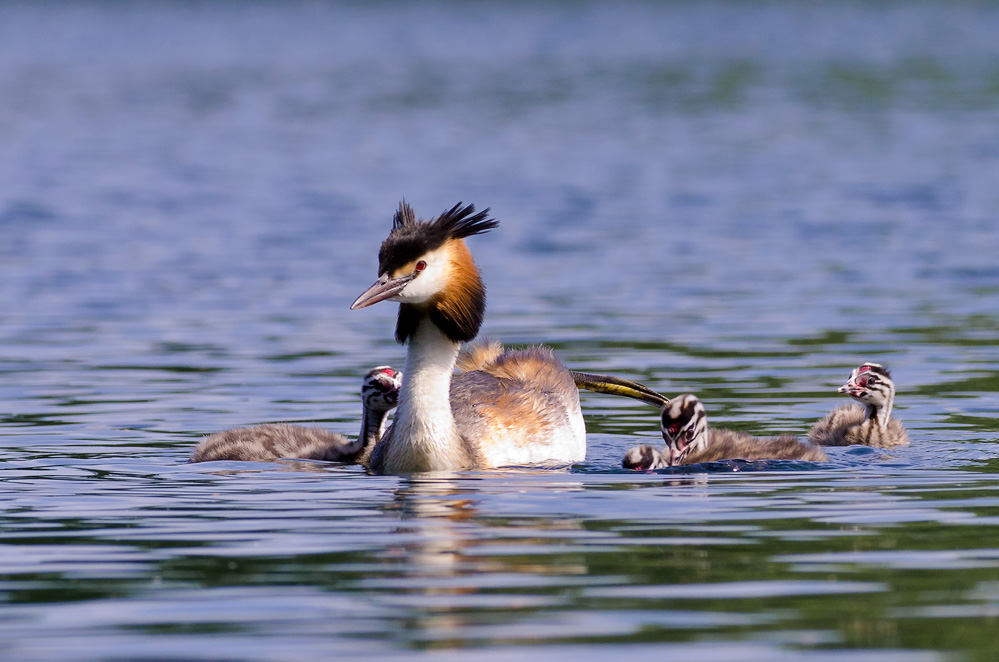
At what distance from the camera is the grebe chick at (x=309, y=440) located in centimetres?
1366

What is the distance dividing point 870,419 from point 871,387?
0.77ft

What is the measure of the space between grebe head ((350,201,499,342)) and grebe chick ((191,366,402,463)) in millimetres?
770

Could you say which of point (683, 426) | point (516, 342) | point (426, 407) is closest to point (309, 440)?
point (426, 407)

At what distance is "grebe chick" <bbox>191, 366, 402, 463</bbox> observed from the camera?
13.7 meters

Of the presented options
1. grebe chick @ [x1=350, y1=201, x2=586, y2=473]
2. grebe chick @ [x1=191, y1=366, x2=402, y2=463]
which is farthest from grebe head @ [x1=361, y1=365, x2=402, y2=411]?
grebe chick @ [x1=350, y1=201, x2=586, y2=473]

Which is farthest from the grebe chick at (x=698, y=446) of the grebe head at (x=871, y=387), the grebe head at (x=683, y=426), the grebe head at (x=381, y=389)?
the grebe head at (x=381, y=389)

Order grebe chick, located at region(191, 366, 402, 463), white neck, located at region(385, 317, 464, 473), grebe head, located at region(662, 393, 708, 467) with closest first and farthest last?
1. white neck, located at region(385, 317, 464, 473)
2. grebe head, located at region(662, 393, 708, 467)
3. grebe chick, located at region(191, 366, 402, 463)

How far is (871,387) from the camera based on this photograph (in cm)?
1438

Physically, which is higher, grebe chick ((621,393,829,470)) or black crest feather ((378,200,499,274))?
black crest feather ((378,200,499,274))

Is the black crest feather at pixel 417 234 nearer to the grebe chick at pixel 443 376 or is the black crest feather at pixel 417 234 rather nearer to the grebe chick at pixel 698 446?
the grebe chick at pixel 443 376

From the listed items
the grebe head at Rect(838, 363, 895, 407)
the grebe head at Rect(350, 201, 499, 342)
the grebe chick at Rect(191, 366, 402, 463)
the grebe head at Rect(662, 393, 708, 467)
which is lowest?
the grebe chick at Rect(191, 366, 402, 463)

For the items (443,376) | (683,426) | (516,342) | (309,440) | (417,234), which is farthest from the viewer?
(516,342)

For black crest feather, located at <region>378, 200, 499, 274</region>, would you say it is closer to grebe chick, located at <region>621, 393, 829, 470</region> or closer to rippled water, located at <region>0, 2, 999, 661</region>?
rippled water, located at <region>0, 2, 999, 661</region>

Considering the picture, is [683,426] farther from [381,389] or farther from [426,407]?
[381,389]
